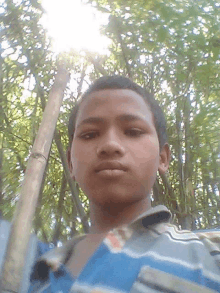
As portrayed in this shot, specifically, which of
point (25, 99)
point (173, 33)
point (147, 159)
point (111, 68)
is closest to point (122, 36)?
point (111, 68)

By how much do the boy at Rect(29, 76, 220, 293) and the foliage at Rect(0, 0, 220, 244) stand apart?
56cm

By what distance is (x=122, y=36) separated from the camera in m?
2.17

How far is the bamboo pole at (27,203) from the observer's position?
0.83 meters

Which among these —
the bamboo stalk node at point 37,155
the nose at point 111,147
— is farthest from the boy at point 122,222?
the bamboo stalk node at point 37,155

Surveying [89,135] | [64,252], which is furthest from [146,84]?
[64,252]

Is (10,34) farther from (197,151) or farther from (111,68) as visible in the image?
(197,151)

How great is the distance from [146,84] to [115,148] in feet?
5.05

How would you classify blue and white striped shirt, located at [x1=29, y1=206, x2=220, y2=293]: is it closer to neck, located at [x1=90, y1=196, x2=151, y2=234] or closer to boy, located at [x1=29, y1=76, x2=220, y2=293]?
boy, located at [x1=29, y1=76, x2=220, y2=293]

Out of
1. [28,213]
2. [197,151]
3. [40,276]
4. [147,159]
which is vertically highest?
[197,151]

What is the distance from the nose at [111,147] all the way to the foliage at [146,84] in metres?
0.79

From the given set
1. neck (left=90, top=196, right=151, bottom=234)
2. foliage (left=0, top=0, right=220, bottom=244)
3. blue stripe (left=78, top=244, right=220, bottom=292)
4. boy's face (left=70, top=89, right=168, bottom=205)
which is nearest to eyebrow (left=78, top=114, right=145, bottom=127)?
boy's face (left=70, top=89, right=168, bottom=205)

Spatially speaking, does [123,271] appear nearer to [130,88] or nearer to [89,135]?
[89,135]

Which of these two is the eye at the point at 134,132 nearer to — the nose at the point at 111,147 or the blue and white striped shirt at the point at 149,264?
the nose at the point at 111,147

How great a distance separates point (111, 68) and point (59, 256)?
181cm
